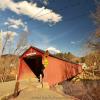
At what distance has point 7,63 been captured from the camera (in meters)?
36.6

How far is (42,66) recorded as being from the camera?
23.1m

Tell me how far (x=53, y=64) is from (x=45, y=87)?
135 inches

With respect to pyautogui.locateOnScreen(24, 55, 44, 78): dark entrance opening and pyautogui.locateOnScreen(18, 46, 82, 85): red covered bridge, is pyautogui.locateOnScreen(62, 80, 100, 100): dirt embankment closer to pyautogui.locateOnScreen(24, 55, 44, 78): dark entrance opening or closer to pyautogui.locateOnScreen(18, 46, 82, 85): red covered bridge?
pyautogui.locateOnScreen(18, 46, 82, 85): red covered bridge

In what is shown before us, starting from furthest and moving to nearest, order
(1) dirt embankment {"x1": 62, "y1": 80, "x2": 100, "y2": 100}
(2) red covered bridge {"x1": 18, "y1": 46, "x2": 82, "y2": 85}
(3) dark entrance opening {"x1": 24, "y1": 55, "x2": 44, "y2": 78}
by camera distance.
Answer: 1. (3) dark entrance opening {"x1": 24, "y1": 55, "x2": 44, "y2": 78}
2. (2) red covered bridge {"x1": 18, "y1": 46, "x2": 82, "y2": 85}
3. (1) dirt embankment {"x1": 62, "y1": 80, "x2": 100, "y2": 100}

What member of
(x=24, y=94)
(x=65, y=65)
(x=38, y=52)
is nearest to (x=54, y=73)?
(x=38, y=52)

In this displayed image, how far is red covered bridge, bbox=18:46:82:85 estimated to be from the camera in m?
20.0

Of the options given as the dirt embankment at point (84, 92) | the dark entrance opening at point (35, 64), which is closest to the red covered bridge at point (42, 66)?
the dark entrance opening at point (35, 64)

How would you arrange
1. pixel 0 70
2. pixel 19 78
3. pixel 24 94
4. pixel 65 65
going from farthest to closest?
pixel 0 70
pixel 65 65
pixel 19 78
pixel 24 94

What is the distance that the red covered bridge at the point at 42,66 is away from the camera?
787 inches

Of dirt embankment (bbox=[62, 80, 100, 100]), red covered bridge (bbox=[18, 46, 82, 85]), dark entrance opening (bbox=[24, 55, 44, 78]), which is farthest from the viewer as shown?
dark entrance opening (bbox=[24, 55, 44, 78])

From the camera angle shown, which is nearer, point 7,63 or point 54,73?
point 54,73

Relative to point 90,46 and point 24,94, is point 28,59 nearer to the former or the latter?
point 90,46

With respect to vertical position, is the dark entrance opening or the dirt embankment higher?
the dark entrance opening

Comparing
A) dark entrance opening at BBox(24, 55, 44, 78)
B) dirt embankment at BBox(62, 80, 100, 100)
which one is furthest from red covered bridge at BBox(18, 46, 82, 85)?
dirt embankment at BBox(62, 80, 100, 100)
